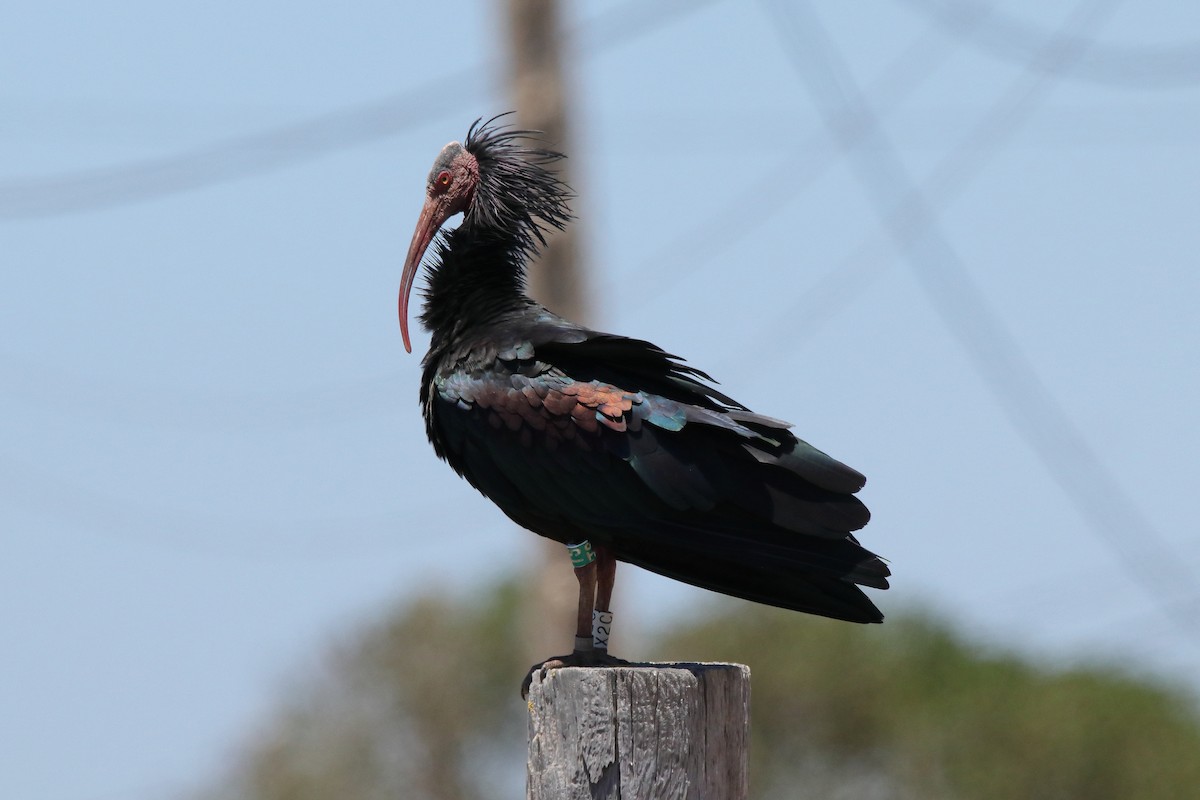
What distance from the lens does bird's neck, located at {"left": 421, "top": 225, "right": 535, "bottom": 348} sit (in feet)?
18.2

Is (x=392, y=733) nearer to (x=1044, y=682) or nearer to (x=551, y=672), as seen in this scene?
(x=1044, y=682)

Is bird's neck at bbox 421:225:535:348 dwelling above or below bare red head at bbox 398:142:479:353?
below

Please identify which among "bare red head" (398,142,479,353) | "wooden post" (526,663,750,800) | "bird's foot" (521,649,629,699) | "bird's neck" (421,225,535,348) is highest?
"bare red head" (398,142,479,353)

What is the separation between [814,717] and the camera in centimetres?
2361

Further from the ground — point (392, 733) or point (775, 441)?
point (392, 733)

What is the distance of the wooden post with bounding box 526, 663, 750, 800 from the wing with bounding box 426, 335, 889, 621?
442mm

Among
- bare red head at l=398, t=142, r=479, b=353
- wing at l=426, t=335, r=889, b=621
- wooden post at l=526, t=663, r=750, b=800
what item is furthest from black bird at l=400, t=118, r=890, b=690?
bare red head at l=398, t=142, r=479, b=353

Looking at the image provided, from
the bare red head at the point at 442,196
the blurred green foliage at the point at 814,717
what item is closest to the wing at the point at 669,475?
the bare red head at the point at 442,196

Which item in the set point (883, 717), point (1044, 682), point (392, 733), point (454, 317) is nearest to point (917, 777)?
point (883, 717)

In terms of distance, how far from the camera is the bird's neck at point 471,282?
5543mm

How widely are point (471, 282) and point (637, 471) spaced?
1145 mm

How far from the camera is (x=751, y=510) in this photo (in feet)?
16.0

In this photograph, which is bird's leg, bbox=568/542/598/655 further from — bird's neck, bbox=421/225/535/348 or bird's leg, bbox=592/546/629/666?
bird's neck, bbox=421/225/535/348

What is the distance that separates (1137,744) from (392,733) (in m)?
11.6
